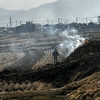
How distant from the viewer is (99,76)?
2473cm

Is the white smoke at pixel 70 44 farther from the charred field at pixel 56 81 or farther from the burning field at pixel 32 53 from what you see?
the charred field at pixel 56 81

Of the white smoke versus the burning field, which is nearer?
the burning field

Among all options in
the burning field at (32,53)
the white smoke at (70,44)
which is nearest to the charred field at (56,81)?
the burning field at (32,53)

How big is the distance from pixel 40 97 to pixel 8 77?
1383cm

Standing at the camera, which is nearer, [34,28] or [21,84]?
[21,84]

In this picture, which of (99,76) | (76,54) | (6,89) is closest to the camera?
(99,76)

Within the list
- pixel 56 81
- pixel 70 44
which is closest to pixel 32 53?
pixel 70 44

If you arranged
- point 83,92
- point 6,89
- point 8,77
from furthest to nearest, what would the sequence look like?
point 8,77, point 6,89, point 83,92

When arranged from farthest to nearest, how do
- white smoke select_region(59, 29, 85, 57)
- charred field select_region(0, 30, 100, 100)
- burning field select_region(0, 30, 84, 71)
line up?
white smoke select_region(59, 29, 85, 57)
burning field select_region(0, 30, 84, 71)
charred field select_region(0, 30, 100, 100)

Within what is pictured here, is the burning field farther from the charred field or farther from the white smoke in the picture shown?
the charred field

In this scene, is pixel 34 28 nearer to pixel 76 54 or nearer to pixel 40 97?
pixel 76 54

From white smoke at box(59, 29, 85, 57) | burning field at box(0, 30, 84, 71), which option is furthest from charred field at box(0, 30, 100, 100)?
white smoke at box(59, 29, 85, 57)

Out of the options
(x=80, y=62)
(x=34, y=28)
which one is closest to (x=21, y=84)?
(x=80, y=62)

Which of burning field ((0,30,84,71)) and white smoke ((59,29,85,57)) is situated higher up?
white smoke ((59,29,85,57))
